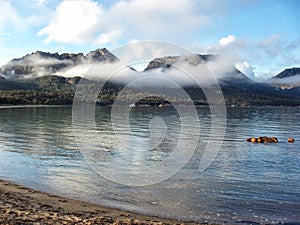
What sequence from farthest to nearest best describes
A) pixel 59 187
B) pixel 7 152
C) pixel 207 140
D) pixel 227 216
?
1. pixel 207 140
2. pixel 7 152
3. pixel 59 187
4. pixel 227 216

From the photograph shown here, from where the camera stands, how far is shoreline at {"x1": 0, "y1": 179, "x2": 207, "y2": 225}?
48.8ft

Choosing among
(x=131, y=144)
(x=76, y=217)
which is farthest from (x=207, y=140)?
(x=76, y=217)

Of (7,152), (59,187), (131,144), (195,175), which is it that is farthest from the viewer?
(131,144)

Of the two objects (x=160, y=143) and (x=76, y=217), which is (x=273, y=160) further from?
(x=76, y=217)

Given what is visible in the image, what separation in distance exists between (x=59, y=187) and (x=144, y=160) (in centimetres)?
1294

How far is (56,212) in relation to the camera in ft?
54.0

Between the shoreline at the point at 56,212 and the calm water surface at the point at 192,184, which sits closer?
the shoreline at the point at 56,212

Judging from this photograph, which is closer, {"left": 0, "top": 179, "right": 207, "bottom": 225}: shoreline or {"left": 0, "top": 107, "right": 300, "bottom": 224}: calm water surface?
{"left": 0, "top": 179, "right": 207, "bottom": 225}: shoreline

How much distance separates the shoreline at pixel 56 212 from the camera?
14.9m

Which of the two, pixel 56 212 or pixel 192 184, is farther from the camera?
pixel 192 184

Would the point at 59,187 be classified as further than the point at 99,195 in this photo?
Yes

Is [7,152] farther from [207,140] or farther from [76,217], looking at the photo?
[207,140]

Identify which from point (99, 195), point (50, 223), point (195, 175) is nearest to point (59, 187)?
point (99, 195)

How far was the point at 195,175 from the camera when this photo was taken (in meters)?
27.2
